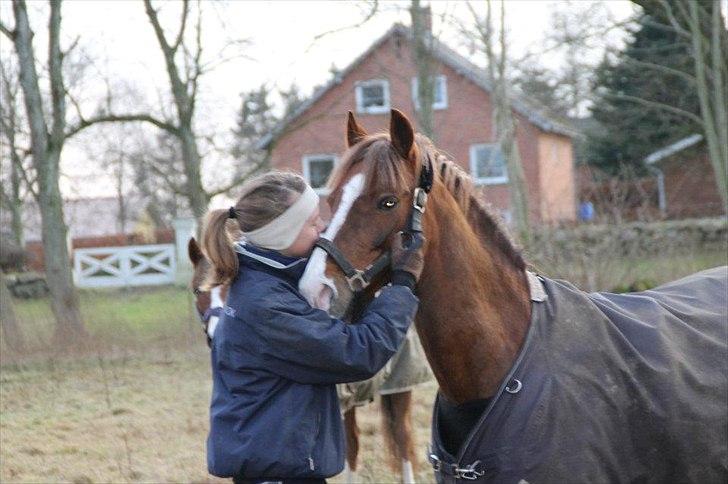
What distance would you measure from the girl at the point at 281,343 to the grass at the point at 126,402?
316 centimetres

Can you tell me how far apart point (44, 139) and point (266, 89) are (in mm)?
3629

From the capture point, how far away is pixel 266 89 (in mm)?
14133

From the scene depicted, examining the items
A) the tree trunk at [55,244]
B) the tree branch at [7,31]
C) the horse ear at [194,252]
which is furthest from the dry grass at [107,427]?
the tree branch at [7,31]

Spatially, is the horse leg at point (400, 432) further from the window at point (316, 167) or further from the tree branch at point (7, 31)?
the window at point (316, 167)

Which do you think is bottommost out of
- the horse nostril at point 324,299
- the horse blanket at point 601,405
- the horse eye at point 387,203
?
the horse blanket at point 601,405

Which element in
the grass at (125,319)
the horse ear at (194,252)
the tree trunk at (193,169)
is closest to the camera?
the horse ear at (194,252)

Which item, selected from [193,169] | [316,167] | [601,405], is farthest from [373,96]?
[601,405]

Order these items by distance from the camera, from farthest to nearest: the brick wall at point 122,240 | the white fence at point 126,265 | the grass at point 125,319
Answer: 1. the brick wall at point 122,240
2. the white fence at point 126,265
3. the grass at point 125,319

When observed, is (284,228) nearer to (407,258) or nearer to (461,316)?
(407,258)

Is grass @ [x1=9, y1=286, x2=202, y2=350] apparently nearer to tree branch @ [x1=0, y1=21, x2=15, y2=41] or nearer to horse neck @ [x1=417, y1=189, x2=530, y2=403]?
tree branch @ [x1=0, y1=21, x2=15, y2=41]

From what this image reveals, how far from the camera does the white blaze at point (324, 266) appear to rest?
2.70m

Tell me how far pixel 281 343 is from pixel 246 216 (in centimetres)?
45

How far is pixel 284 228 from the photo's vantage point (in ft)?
9.53

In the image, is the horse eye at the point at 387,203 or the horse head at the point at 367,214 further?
the horse eye at the point at 387,203
